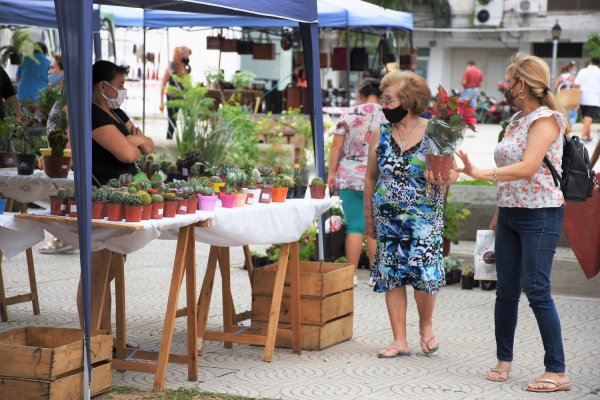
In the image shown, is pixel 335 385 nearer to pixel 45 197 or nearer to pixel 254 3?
pixel 254 3

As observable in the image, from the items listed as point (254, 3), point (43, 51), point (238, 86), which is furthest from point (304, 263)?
point (238, 86)

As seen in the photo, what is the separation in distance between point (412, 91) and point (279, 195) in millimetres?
1013

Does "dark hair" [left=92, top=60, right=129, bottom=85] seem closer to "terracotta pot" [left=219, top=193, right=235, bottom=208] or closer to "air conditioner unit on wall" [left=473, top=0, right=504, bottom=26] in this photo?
"terracotta pot" [left=219, top=193, right=235, bottom=208]

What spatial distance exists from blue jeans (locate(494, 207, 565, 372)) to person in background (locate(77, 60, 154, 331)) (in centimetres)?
209

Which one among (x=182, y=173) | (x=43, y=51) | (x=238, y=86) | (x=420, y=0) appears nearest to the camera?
(x=182, y=173)

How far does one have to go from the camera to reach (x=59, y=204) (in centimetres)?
514

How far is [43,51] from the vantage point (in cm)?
1507

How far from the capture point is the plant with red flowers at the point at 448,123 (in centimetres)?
560

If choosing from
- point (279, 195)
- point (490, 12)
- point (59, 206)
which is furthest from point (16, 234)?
point (490, 12)

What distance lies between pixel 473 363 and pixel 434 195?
104 centimetres

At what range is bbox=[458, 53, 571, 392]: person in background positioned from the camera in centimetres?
542

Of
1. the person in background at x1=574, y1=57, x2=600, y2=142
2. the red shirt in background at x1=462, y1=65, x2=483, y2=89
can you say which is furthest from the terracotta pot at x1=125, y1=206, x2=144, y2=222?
the red shirt in background at x1=462, y1=65, x2=483, y2=89

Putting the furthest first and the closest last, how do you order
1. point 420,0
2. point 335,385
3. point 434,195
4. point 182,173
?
point 420,0 < point 182,173 < point 434,195 < point 335,385

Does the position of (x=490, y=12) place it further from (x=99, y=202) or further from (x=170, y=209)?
(x=99, y=202)
